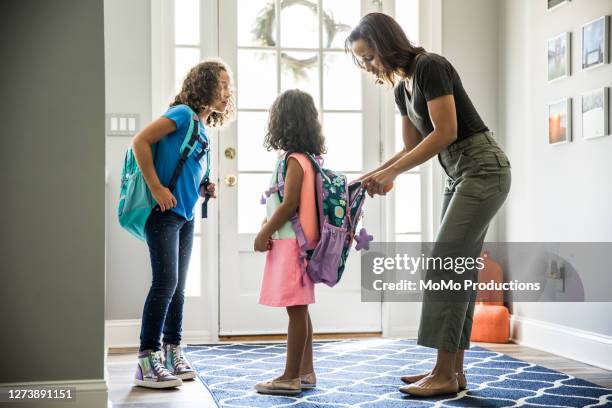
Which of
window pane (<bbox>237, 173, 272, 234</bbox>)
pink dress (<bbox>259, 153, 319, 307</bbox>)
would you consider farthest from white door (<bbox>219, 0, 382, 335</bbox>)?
pink dress (<bbox>259, 153, 319, 307</bbox>)

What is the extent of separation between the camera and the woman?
2398 millimetres

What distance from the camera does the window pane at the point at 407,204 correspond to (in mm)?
4117

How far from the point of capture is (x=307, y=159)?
2604mm

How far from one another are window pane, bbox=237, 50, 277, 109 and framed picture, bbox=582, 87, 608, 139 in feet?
5.18

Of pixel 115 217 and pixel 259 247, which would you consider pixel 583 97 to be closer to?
pixel 259 247

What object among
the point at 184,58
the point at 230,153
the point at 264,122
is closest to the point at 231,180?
the point at 230,153

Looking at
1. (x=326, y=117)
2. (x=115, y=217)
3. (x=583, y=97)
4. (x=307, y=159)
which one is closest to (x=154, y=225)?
(x=307, y=159)

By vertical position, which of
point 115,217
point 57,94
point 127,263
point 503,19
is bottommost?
point 127,263

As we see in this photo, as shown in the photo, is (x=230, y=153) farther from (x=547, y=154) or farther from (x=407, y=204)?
(x=547, y=154)

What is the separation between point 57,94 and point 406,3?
2498mm

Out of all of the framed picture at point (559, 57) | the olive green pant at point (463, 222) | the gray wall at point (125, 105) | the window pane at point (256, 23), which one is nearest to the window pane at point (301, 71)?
the window pane at point (256, 23)

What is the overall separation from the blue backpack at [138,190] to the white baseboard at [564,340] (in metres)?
1.85

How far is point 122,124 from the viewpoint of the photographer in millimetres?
3791

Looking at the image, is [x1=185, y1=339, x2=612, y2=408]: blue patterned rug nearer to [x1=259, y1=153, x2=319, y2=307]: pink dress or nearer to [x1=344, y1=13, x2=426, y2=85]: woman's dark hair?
[x1=259, y1=153, x2=319, y2=307]: pink dress
